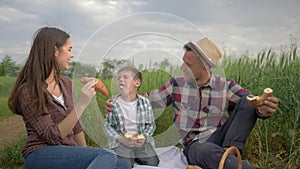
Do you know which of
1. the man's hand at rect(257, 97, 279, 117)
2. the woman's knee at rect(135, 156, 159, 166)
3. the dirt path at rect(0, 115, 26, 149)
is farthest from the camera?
the dirt path at rect(0, 115, 26, 149)

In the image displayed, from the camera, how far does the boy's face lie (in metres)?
2.16

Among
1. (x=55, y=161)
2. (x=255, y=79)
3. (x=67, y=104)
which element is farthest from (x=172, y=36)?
(x=255, y=79)

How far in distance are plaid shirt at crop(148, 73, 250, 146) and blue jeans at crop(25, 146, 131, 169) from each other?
0.49 m

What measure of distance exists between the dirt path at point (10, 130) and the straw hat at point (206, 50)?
286 centimetres

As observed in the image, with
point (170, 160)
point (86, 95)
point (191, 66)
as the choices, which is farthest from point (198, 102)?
point (86, 95)

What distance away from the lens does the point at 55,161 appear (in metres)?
2.07

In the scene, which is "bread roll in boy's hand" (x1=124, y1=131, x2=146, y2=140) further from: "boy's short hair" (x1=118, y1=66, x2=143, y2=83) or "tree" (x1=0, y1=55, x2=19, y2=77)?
"tree" (x1=0, y1=55, x2=19, y2=77)

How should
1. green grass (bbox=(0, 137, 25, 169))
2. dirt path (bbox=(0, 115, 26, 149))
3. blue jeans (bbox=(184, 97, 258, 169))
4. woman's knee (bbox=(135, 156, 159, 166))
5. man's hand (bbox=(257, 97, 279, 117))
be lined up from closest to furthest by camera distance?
man's hand (bbox=(257, 97, 279, 117)), blue jeans (bbox=(184, 97, 258, 169)), woman's knee (bbox=(135, 156, 159, 166)), green grass (bbox=(0, 137, 25, 169)), dirt path (bbox=(0, 115, 26, 149))

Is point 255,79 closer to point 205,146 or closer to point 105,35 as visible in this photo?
point 205,146

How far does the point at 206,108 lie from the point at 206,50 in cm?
45

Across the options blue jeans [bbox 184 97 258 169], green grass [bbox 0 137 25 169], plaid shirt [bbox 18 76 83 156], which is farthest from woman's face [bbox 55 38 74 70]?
green grass [bbox 0 137 25 169]

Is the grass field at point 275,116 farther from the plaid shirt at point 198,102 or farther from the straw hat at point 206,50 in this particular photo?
the straw hat at point 206,50

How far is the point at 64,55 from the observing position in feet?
7.37

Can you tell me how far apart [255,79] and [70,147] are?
2056mm
